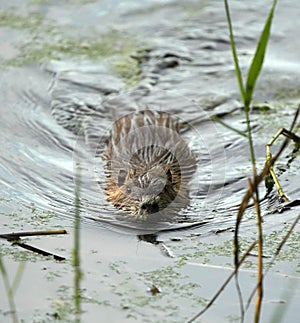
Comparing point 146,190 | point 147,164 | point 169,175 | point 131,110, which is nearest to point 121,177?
point 147,164

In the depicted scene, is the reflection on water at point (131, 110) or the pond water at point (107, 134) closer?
the pond water at point (107, 134)

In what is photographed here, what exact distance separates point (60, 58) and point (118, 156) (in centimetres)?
153

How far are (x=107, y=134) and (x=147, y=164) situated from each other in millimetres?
813

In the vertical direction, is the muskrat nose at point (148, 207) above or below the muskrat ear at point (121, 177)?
above

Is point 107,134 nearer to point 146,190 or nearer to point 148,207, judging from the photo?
point 146,190

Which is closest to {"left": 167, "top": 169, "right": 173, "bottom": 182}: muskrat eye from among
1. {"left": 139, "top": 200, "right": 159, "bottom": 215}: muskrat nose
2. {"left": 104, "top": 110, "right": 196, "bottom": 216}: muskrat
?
{"left": 104, "top": 110, "right": 196, "bottom": 216}: muskrat

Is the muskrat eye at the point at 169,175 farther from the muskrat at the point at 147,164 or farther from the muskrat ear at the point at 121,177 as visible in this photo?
the muskrat ear at the point at 121,177

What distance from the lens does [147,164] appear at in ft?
17.4

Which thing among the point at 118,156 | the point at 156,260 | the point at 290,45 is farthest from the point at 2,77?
the point at 156,260

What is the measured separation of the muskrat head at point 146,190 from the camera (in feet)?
15.2

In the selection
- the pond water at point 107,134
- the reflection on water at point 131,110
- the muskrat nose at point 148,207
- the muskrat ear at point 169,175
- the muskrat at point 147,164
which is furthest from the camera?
the muskrat ear at point 169,175

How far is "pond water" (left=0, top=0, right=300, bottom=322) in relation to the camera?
11.6 ft

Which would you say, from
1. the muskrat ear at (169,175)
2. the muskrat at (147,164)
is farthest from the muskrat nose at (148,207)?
the muskrat ear at (169,175)

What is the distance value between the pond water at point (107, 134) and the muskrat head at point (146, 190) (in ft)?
0.31
